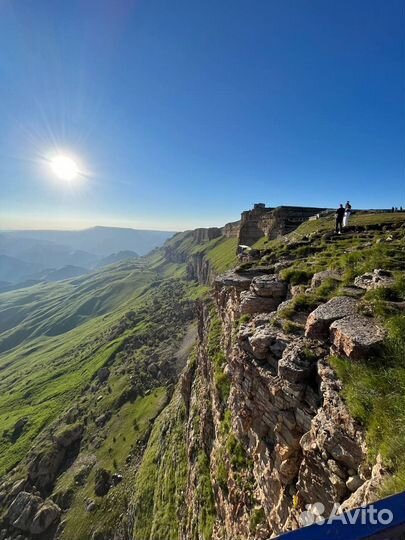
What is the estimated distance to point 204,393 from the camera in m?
33.4

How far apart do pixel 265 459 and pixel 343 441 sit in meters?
6.30

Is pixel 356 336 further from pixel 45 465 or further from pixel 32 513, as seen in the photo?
pixel 45 465

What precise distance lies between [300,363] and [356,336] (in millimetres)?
2190

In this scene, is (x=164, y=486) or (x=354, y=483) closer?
(x=354, y=483)

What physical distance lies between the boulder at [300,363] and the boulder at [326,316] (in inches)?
17.2

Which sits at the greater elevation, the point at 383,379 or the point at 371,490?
the point at 383,379

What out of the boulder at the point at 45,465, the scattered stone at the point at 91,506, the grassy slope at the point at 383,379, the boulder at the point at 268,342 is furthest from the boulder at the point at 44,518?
the grassy slope at the point at 383,379

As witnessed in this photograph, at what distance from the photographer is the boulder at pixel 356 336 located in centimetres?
808

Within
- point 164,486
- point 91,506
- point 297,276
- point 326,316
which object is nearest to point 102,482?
point 91,506

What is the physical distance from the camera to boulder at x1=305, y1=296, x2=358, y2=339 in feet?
33.0

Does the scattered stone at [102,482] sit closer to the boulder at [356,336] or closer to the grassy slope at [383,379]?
the grassy slope at [383,379]

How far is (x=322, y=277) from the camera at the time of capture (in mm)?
14469

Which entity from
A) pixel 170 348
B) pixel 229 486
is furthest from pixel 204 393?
pixel 170 348

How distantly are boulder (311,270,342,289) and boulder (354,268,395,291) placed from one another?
118 cm
